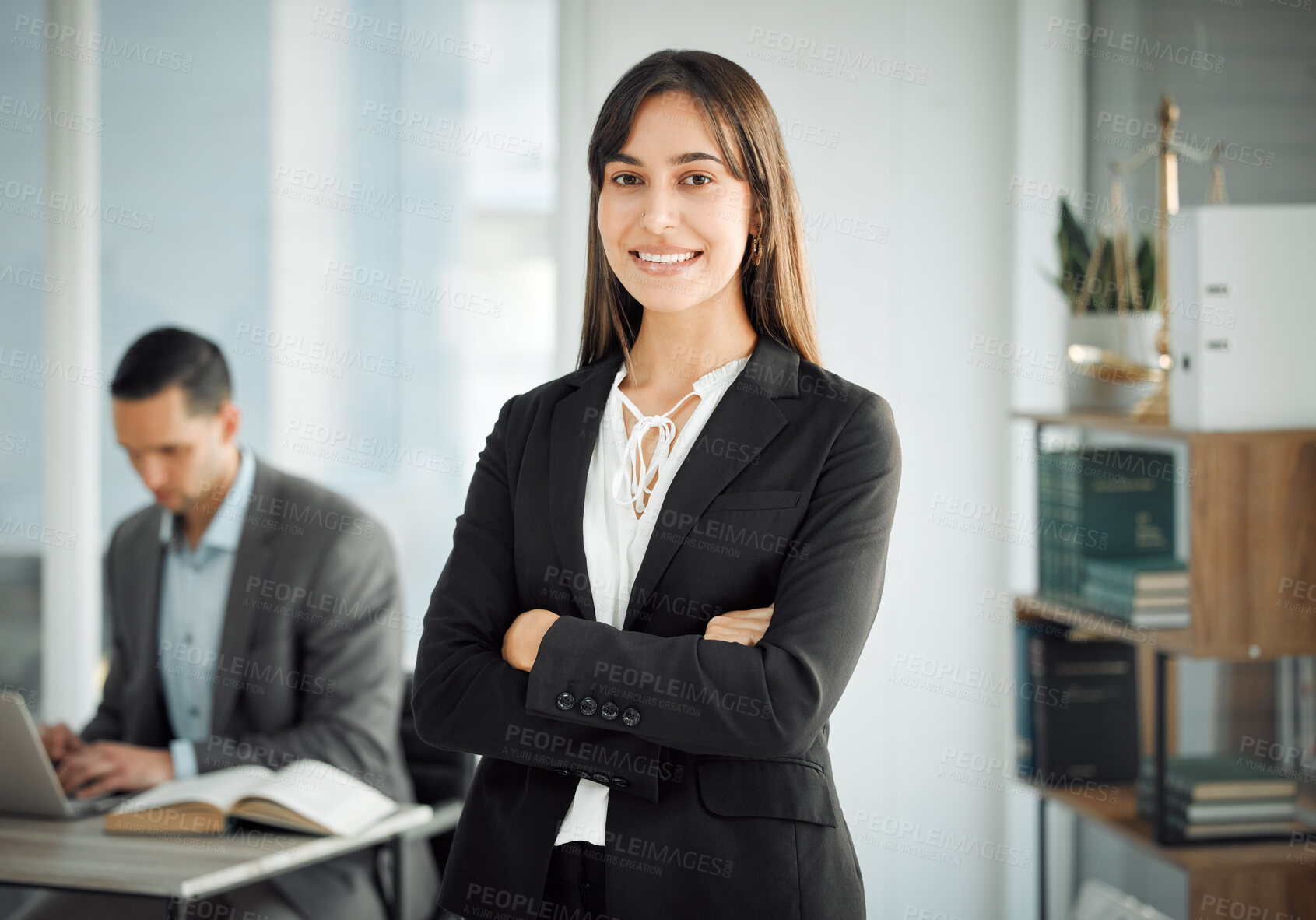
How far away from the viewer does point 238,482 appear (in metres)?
2.66

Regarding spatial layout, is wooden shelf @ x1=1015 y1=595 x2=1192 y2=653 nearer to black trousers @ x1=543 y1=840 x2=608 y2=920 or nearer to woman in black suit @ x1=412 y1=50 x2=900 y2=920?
woman in black suit @ x1=412 y1=50 x2=900 y2=920

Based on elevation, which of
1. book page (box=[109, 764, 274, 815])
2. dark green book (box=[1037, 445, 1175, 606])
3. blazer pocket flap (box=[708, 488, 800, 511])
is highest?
blazer pocket flap (box=[708, 488, 800, 511])

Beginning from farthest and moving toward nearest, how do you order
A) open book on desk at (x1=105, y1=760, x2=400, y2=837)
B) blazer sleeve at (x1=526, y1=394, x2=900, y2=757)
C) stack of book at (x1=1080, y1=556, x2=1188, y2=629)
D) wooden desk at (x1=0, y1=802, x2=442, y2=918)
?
1. stack of book at (x1=1080, y1=556, x2=1188, y2=629)
2. open book on desk at (x1=105, y1=760, x2=400, y2=837)
3. wooden desk at (x1=0, y1=802, x2=442, y2=918)
4. blazer sleeve at (x1=526, y1=394, x2=900, y2=757)

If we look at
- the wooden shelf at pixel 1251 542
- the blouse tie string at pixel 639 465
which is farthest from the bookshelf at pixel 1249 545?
the blouse tie string at pixel 639 465

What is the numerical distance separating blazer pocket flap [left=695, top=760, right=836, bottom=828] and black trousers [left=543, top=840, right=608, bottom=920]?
0.17 meters

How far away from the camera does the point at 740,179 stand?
1.46m

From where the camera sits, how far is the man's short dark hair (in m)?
2.61

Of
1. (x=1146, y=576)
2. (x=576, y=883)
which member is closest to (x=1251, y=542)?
(x=1146, y=576)

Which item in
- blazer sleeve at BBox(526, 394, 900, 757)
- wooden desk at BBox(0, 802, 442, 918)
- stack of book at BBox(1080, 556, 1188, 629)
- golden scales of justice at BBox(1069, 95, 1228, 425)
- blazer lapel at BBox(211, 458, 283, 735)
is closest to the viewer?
blazer sleeve at BBox(526, 394, 900, 757)

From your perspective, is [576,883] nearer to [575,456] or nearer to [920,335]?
[575,456]

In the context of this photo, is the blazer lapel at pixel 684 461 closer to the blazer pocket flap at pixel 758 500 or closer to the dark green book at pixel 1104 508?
the blazer pocket flap at pixel 758 500

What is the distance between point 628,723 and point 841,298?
1.97m

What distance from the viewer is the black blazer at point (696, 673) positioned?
133 centimetres

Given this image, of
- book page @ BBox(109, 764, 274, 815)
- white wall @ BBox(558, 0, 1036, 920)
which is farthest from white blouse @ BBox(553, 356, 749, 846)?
white wall @ BBox(558, 0, 1036, 920)
